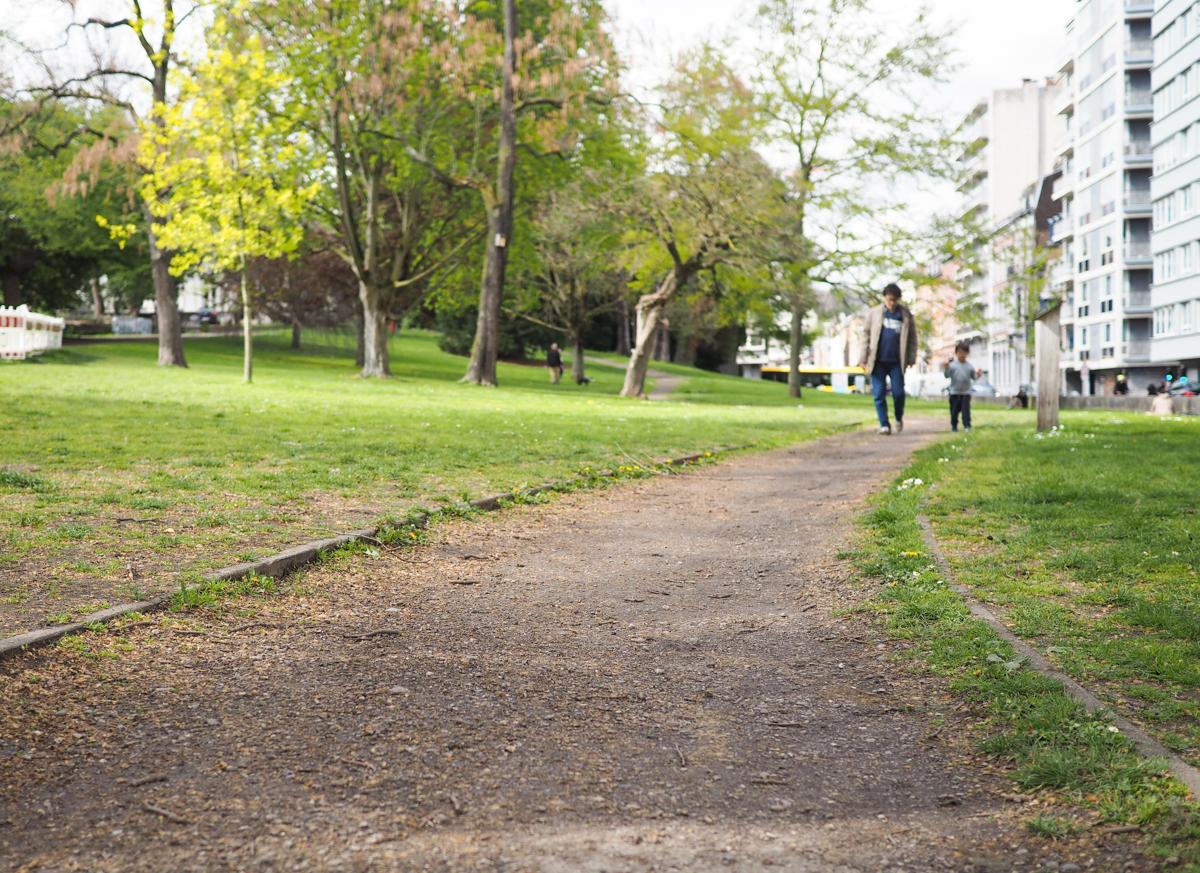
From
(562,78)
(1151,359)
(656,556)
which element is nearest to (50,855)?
(656,556)

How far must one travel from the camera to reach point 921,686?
467 centimetres

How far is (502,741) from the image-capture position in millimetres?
3994

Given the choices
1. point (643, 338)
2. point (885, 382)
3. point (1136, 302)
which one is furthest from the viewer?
point (1136, 302)

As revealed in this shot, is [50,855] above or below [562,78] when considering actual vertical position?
below

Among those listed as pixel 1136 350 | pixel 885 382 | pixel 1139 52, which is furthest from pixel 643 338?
pixel 1139 52

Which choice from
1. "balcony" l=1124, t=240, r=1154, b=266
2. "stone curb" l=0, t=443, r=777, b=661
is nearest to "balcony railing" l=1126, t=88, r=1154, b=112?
"balcony" l=1124, t=240, r=1154, b=266

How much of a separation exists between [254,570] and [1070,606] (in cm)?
403

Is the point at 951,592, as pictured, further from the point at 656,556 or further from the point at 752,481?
the point at 752,481

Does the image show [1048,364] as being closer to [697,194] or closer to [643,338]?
[697,194]

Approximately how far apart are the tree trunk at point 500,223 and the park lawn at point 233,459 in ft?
23.9

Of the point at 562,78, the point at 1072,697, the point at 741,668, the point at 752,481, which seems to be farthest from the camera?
the point at 562,78

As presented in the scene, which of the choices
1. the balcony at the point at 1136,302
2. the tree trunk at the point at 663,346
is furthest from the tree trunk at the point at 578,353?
the balcony at the point at 1136,302

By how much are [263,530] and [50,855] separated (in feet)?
14.8

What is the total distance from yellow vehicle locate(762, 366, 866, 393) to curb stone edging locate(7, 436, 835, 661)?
99293mm
